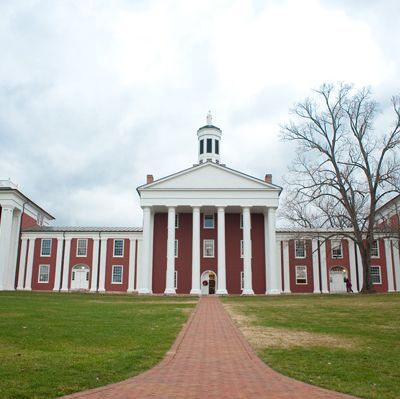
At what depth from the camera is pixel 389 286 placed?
169 ft

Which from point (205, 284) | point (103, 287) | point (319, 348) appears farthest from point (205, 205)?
point (319, 348)

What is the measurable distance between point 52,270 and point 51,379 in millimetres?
47687

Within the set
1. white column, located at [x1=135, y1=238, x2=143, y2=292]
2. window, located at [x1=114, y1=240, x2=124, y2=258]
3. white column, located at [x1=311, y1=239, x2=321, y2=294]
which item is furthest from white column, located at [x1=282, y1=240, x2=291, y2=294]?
window, located at [x1=114, y1=240, x2=124, y2=258]

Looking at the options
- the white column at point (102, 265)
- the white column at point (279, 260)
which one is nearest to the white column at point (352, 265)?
the white column at point (279, 260)

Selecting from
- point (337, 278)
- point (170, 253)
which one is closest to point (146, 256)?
point (170, 253)

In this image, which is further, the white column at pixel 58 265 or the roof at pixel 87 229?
the roof at pixel 87 229

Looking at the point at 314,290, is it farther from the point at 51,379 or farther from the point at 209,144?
the point at 51,379

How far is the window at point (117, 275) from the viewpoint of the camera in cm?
5303

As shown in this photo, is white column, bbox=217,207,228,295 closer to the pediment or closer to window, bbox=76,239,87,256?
the pediment

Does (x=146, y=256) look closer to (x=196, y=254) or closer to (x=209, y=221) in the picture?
(x=196, y=254)

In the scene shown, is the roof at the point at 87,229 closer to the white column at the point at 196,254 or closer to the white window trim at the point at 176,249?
the white window trim at the point at 176,249

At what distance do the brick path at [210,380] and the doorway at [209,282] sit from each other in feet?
130

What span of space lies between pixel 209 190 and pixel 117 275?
14244 millimetres

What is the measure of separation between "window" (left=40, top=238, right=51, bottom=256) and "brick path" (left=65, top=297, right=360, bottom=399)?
44260 millimetres
